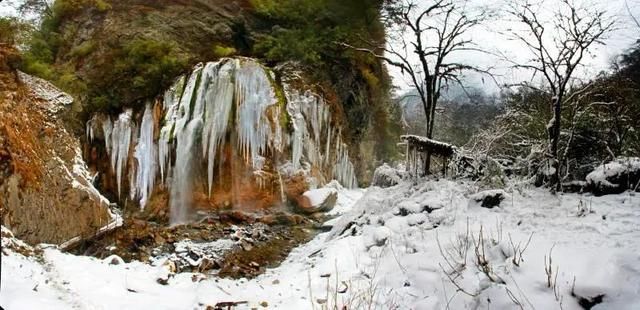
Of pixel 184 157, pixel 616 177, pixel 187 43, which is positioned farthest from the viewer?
pixel 187 43

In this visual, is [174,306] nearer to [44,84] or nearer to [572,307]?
[572,307]

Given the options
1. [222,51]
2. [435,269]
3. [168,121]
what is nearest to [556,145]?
[435,269]

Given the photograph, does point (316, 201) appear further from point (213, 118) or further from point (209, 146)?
point (213, 118)

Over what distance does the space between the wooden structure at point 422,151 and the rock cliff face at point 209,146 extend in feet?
14.4

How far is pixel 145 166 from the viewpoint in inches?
508

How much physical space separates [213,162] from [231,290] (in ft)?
23.2

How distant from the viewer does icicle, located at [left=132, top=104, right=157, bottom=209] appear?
12.7m

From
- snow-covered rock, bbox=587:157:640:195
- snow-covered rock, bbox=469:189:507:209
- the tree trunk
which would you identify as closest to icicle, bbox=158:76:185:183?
snow-covered rock, bbox=469:189:507:209

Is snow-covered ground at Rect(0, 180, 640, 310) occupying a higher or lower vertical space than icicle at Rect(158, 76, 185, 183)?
lower

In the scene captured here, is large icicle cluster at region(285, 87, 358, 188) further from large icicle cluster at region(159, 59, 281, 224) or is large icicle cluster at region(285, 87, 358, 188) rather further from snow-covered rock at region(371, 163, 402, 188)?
snow-covered rock at region(371, 163, 402, 188)

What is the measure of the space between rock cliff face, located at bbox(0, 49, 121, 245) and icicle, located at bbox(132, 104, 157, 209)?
4.07 m

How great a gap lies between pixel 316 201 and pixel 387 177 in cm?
301

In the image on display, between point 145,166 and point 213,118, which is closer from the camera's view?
point 145,166

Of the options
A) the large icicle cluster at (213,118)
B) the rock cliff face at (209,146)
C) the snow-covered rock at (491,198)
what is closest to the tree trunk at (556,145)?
the snow-covered rock at (491,198)
